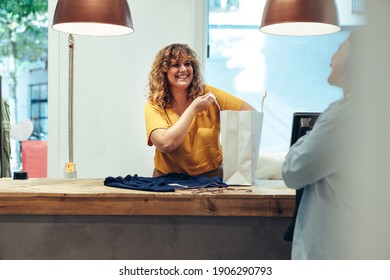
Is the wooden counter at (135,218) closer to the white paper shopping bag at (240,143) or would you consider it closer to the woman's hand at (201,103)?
the white paper shopping bag at (240,143)

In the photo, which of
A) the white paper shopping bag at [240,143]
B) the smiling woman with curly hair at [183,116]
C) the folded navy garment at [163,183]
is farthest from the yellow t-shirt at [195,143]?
the white paper shopping bag at [240,143]

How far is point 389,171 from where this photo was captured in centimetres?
48

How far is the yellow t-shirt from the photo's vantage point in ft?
6.21

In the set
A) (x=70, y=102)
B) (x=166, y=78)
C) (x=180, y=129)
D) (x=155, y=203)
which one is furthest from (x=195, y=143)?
(x=70, y=102)

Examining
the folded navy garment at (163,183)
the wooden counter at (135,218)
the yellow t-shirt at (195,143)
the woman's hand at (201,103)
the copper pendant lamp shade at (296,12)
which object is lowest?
the wooden counter at (135,218)

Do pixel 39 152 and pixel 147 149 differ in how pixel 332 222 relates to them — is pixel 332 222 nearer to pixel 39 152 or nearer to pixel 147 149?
pixel 147 149

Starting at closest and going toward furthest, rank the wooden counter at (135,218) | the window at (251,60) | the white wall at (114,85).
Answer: the wooden counter at (135,218), the window at (251,60), the white wall at (114,85)

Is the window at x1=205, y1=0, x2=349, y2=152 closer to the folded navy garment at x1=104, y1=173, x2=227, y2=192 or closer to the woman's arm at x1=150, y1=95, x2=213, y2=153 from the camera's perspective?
the woman's arm at x1=150, y1=95, x2=213, y2=153

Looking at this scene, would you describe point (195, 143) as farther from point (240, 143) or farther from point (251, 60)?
point (251, 60)

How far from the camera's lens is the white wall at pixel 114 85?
9.52 ft

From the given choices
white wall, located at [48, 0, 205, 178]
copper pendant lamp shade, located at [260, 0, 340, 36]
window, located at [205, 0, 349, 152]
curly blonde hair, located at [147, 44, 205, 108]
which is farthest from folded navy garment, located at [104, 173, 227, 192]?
white wall, located at [48, 0, 205, 178]

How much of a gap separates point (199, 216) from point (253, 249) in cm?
18

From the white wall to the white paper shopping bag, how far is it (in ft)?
4.57

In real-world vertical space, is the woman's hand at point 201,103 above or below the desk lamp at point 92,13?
below
